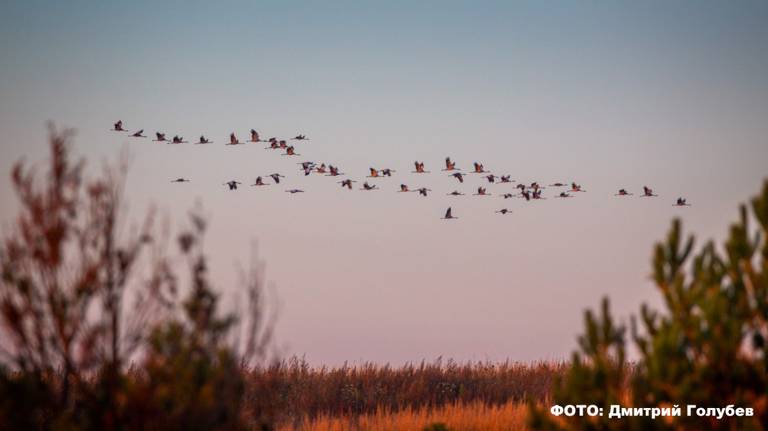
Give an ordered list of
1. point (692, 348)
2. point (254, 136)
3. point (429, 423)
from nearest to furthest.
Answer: point (692, 348)
point (429, 423)
point (254, 136)

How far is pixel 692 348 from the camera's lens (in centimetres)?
988

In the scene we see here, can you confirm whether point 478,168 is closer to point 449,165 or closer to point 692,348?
point 449,165

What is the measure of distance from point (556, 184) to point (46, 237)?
20723 millimetres

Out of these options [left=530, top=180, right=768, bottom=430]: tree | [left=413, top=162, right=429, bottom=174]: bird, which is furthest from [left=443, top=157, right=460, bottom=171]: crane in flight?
[left=530, top=180, right=768, bottom=430]: tree

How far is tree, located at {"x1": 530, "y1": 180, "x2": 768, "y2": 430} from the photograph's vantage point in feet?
30.7

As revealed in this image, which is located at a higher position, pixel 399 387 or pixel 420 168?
pixel 420 168

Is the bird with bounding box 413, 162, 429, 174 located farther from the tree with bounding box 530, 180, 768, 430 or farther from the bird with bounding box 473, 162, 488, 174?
the tree with bounding box 530, 180, 768, 430

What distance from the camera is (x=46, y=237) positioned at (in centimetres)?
833

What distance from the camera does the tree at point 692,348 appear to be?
9359 mm

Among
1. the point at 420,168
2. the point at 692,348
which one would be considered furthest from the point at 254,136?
the point at 692,348

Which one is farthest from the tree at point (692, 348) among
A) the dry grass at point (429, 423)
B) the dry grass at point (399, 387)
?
the dry grass at point (399, 387)

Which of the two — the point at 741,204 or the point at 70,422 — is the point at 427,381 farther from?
the point at 70,422

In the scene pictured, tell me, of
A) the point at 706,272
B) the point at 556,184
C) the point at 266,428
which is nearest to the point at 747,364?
the point at 706,272

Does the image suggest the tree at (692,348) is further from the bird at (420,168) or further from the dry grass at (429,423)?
the bird at (420,168)
